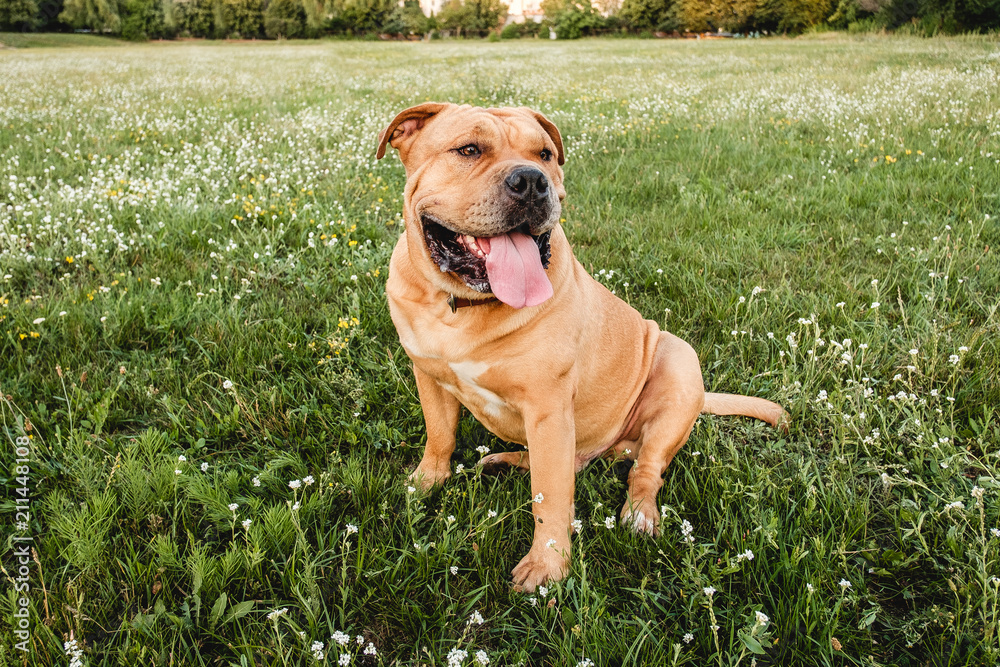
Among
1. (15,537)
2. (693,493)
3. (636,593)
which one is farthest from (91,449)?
(693,493)

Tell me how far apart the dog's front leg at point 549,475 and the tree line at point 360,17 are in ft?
189

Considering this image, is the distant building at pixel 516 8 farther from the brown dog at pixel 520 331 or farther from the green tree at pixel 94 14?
the brown dog at pixel 520 331

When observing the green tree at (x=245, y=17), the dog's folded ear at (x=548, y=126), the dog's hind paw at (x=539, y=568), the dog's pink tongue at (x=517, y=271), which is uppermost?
the green tree at (x=245, y=17)

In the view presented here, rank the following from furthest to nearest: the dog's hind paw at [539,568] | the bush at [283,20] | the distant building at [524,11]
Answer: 1. the distant building at [524,11]
2. the bush at [283,20]
3. the dog's hind paw at [539,568]

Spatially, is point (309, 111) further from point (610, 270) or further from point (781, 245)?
point (781, 245)

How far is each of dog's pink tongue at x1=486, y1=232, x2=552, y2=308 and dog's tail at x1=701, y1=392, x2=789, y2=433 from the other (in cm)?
130

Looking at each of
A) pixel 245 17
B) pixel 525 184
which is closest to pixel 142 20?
pixel 245 17

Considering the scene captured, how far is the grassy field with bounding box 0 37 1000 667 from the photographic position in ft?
6.71

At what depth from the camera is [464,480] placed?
9.62 ft

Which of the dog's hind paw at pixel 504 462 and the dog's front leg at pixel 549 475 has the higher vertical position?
the dog's front leg at pixel 549 475

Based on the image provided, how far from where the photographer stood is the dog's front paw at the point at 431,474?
2.86 meters

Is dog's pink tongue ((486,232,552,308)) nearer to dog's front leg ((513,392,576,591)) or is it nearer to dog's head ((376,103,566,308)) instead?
dog's head ((376,103,566,308))

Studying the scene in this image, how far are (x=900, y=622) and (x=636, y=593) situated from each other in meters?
0.92

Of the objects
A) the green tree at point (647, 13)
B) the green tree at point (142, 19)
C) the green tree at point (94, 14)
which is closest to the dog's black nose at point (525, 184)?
the green tree at point (647, 13)
